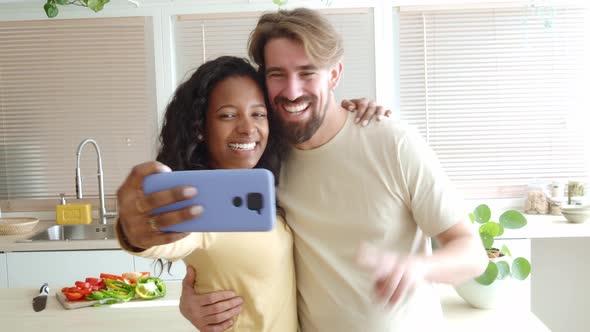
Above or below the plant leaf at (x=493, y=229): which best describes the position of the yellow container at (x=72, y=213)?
below

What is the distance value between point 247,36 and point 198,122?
79.9 inches

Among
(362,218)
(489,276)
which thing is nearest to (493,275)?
(489,276)

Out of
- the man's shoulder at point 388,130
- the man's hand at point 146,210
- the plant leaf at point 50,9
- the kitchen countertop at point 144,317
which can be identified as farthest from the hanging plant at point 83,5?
the man's hand at point 146,210

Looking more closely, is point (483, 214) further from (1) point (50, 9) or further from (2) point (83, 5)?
(1) point (50, 9)

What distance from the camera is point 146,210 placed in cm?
86

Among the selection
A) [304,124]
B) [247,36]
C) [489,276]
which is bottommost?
[489,276]

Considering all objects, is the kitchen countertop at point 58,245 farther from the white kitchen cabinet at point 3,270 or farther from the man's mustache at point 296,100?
the man's mustache at point 296,100

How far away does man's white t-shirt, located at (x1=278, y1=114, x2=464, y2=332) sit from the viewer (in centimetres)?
122

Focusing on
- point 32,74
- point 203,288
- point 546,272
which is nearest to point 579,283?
point 546,272

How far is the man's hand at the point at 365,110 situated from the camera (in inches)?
53.0

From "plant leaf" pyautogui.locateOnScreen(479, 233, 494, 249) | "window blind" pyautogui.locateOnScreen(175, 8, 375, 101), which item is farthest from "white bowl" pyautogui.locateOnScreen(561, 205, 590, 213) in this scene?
"plant leaf" pyautogui.locateOnScreen(479, 233, 494, 249)

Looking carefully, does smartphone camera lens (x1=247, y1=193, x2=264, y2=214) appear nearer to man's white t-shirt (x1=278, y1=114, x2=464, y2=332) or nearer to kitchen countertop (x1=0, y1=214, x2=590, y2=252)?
man's white t-shirt (x1=278, y1=114, x2=464, y2=332)

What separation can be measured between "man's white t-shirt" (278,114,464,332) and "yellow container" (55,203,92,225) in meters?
2.03

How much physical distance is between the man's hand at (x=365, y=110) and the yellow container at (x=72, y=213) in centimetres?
204
